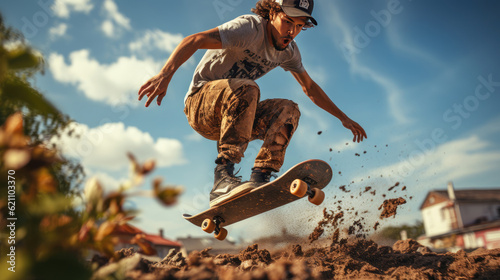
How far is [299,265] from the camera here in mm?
1343

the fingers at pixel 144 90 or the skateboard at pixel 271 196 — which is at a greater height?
the fingers at pixel 144 90

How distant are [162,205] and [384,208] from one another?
3.84 metres

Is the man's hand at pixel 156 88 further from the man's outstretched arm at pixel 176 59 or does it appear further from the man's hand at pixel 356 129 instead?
the man's hand at pixel 356 129

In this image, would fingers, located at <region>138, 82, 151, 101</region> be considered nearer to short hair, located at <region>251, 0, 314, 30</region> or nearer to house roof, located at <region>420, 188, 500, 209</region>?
short hair, located at <region>251, 0, 314, 30</region>

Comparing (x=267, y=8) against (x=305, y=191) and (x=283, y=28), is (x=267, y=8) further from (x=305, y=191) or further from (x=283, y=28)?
(x=305, y=191)

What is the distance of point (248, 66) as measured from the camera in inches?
160

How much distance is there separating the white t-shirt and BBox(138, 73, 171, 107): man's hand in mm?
949

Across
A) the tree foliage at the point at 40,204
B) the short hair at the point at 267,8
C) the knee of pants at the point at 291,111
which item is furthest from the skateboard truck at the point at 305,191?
the tree foliage at the point at 40,204

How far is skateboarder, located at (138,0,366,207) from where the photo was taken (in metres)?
3.55

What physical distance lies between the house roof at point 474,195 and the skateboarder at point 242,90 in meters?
53.1

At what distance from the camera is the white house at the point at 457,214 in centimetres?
4244

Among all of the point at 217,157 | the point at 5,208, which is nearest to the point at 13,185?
the point at 5,208

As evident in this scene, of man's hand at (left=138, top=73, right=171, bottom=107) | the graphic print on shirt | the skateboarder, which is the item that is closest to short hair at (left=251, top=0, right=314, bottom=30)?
the skateboarder

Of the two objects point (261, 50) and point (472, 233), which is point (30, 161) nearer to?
point (261, 50)
